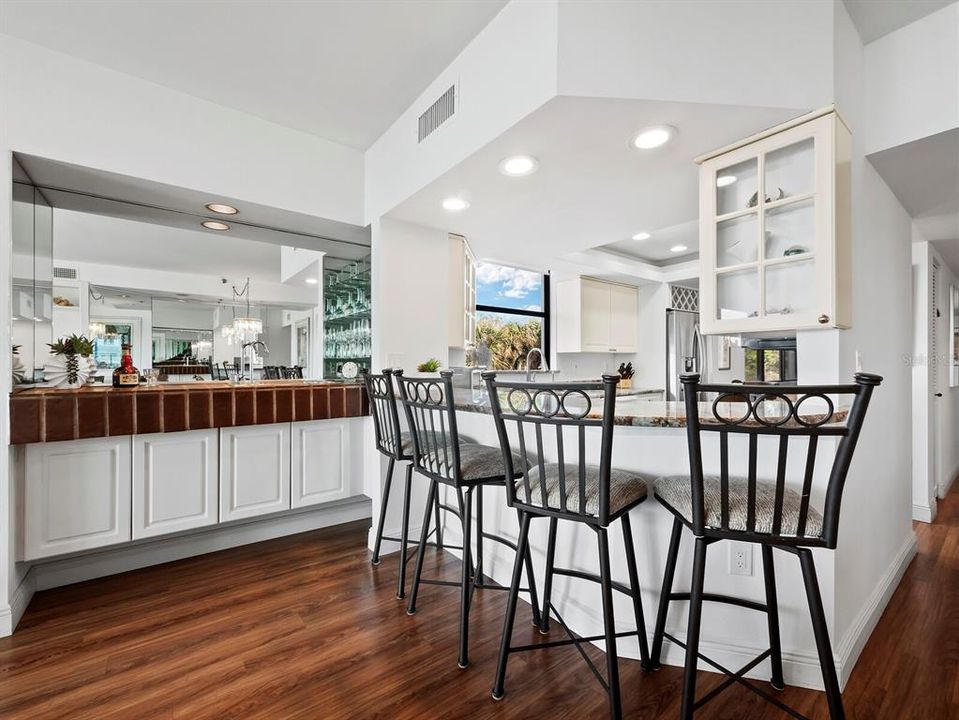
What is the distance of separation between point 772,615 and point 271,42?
304cm

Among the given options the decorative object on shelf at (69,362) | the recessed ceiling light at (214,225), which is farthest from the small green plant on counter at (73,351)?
the recessed ceiling light at (214,225)

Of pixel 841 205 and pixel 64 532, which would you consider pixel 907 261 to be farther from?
pixel 64 532

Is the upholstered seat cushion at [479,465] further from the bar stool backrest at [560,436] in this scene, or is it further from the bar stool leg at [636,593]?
the bar stool leg at [636,593]

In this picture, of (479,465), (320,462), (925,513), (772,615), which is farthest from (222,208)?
(925,513)

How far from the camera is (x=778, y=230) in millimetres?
1796

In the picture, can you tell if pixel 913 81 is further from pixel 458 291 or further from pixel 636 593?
pixel 458 291

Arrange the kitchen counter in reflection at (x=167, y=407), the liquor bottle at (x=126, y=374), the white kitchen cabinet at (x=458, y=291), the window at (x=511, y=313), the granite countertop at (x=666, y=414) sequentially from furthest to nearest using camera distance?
the window at (x=511, y=313) < the white kitchen cabinet at (x=458, y=291) < the liquor bottle at (x=126, y=374) < the kitchen counter in reflection at (x=167, y=407) < the granite countertop at (x=666, y=414)

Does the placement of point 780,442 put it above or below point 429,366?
below

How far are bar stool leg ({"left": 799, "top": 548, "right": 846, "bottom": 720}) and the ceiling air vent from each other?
2240mm

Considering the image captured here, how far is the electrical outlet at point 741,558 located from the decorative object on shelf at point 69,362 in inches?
128

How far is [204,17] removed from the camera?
6.24ft

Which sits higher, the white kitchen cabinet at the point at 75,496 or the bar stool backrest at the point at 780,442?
the bar stool backrest at the point at 780,442

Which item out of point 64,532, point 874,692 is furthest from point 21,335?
point 874,692

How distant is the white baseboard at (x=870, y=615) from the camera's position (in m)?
1.64
